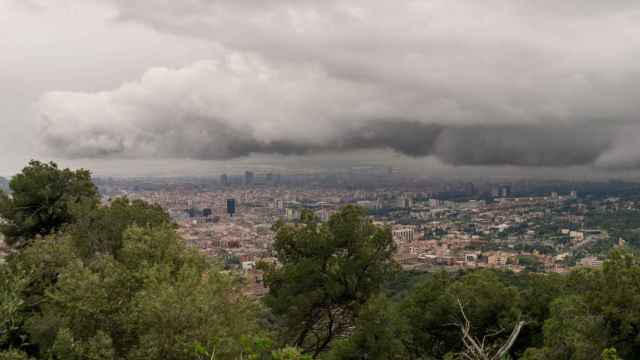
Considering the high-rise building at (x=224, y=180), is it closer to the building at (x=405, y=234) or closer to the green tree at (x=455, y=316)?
the building at (x=405, y=234)

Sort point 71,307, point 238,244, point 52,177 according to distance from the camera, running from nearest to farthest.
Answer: point 71,307 < point 52,177 < point 238,244

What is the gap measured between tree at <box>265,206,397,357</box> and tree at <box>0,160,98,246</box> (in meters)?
9.89

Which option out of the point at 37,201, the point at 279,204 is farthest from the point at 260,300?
the point at 279,204

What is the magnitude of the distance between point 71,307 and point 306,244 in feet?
22.6

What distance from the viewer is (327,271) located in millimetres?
15094

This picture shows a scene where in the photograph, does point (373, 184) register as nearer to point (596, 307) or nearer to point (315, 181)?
point (315, 181)

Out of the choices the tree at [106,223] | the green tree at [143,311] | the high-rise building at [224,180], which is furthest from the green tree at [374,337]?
the high-rise building at [224,180]

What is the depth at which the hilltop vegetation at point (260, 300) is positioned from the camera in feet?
33.4

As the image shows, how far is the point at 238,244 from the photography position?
73.4 meters

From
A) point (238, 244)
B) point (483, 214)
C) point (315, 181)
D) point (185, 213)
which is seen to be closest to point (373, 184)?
point (315, 181)

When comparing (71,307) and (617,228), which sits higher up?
(71,307)

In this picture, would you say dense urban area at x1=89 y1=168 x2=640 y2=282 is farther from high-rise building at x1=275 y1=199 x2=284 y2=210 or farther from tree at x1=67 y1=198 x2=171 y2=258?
tree at x1=67 y1=198 x2=171 y2=258

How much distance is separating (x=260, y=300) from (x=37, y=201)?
11.7 meters

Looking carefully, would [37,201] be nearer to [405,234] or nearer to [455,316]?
[455,316]
